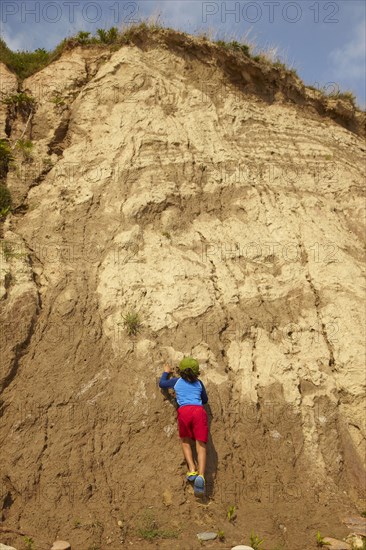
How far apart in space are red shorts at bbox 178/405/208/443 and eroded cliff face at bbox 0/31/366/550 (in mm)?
226

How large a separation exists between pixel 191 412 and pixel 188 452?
0.44 m

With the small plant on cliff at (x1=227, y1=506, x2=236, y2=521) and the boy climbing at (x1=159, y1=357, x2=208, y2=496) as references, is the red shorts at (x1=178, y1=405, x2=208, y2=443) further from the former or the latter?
the small plant on cliff at (x1=227, y1=506, x2=236, y2=521)

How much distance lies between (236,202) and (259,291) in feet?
5.76

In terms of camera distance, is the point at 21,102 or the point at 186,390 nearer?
Answer: the point at 186,390

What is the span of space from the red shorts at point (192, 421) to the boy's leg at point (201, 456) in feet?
0.28

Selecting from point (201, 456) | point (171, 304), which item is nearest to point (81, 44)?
point (171, 304)

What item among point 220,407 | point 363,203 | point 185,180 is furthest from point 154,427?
point 363,203

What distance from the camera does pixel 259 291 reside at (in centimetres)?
754

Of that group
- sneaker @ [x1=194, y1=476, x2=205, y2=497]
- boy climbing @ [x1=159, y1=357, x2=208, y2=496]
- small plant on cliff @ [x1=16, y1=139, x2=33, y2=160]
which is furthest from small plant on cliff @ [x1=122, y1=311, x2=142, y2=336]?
small plant on cliff @ [x1=16, y1=139, x2=33, y2=160]

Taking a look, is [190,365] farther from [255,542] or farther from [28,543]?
[28,543]

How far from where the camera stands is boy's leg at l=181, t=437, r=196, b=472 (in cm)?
569

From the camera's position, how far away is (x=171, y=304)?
23.1 feet

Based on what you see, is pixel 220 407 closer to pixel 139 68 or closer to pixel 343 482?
pixel 343 482

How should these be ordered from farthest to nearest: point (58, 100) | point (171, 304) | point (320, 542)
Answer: point (58, 100)
point (171, 304)
point (320, 542)
